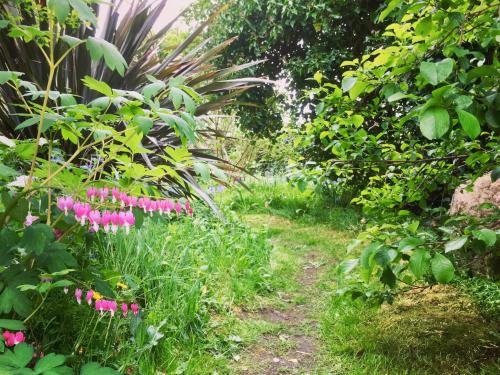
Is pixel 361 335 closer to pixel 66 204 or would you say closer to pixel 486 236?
pixel 486 236

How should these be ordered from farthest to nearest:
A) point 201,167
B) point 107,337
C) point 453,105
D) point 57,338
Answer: point 107,337 → point 57,338 → point 201,167 → point 453,105

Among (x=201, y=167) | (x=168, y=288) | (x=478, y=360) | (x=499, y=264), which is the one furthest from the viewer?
(x=499, y=264)

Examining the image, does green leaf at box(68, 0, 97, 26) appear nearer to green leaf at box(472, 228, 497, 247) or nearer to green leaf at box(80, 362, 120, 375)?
green leaf at box(80, 362, 120, 375)

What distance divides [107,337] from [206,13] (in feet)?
16.3

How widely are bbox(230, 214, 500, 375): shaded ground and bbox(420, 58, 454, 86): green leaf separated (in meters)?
1.17

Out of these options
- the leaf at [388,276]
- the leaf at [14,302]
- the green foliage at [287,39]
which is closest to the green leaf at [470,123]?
the leaf at [388,276]

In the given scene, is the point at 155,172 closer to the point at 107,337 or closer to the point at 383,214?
the point at 107,337

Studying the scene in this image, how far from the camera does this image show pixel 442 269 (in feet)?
3.40

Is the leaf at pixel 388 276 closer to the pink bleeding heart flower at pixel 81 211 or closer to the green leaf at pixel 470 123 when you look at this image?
the green leaf at pixel 470 123

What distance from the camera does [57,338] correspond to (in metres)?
1.27

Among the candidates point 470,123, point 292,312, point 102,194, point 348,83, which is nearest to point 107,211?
point 102,194

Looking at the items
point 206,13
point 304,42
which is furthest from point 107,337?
point 206,13

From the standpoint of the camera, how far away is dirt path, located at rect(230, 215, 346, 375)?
1.70 m

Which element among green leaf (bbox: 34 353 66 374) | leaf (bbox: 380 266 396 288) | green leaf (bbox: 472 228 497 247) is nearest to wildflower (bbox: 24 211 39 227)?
green leaf (bbox: 34 353 66 374)
